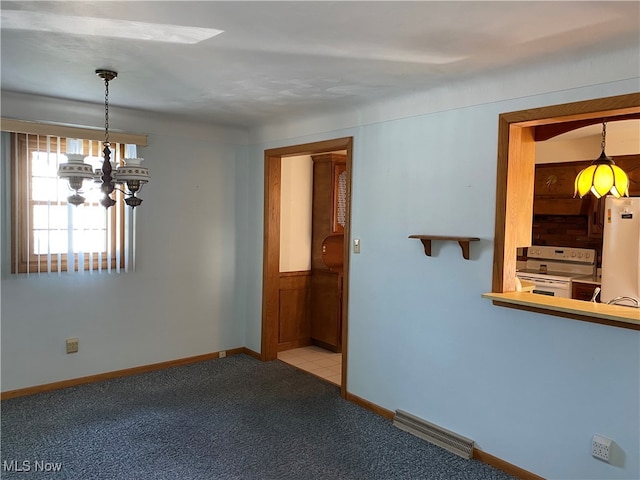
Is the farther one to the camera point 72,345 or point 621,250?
point 621,250

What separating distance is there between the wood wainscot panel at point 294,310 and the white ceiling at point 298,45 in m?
2.27

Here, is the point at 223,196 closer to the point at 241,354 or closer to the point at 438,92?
the point at 241,354

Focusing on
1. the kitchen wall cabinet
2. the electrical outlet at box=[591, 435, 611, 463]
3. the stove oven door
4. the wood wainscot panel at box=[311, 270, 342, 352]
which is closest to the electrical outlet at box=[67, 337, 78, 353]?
the wood wainscot panel at box=[311, 270, 342, 352]

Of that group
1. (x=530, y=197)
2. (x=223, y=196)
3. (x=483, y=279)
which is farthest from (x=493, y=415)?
(x=223, y=196)

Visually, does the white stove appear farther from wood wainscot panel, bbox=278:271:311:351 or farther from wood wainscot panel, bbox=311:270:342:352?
wood wainscot panel, bbox=278:271:311:351

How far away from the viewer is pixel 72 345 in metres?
3.85

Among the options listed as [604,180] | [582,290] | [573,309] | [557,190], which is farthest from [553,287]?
[573,309]

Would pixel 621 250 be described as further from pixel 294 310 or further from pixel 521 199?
pixel 294 310

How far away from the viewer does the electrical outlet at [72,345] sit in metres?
3.84

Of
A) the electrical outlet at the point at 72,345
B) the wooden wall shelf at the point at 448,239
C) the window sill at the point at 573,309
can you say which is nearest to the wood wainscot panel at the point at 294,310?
the electrical outlet at the point at 72,345

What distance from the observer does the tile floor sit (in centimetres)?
437

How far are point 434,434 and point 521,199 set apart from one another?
162cm

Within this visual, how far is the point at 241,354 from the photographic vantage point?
16.0 ft

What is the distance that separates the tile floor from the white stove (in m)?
2.21
